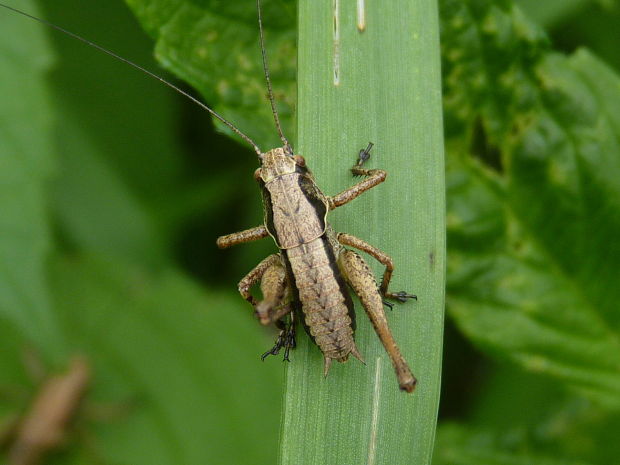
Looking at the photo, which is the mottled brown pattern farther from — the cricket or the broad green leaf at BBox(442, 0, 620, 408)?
the broad green leaf at BBox(442, 0, 620, 408)

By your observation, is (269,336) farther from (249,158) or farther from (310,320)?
(310,320)

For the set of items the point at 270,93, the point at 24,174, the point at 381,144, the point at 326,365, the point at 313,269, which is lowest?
the point at 326,365

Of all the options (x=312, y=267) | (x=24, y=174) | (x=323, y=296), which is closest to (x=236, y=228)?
(x=24, y=174)

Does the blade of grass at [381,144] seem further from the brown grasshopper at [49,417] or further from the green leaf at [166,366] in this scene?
the brown grasshopper at [49,417]

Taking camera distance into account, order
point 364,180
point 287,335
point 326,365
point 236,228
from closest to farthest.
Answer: point 326,365 → point 364,180 → point 287,335 → point 236,228

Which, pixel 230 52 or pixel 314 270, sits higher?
pixel 230 52

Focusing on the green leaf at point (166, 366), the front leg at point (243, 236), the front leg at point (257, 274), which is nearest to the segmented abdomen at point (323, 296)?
the front leg at point (257, 274)

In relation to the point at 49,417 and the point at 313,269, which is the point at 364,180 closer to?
the point at 313,269

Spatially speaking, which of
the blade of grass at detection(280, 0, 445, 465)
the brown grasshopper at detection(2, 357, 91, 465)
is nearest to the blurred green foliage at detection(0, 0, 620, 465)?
the brown grasshopper at detection(2, 357, 91, 465)
